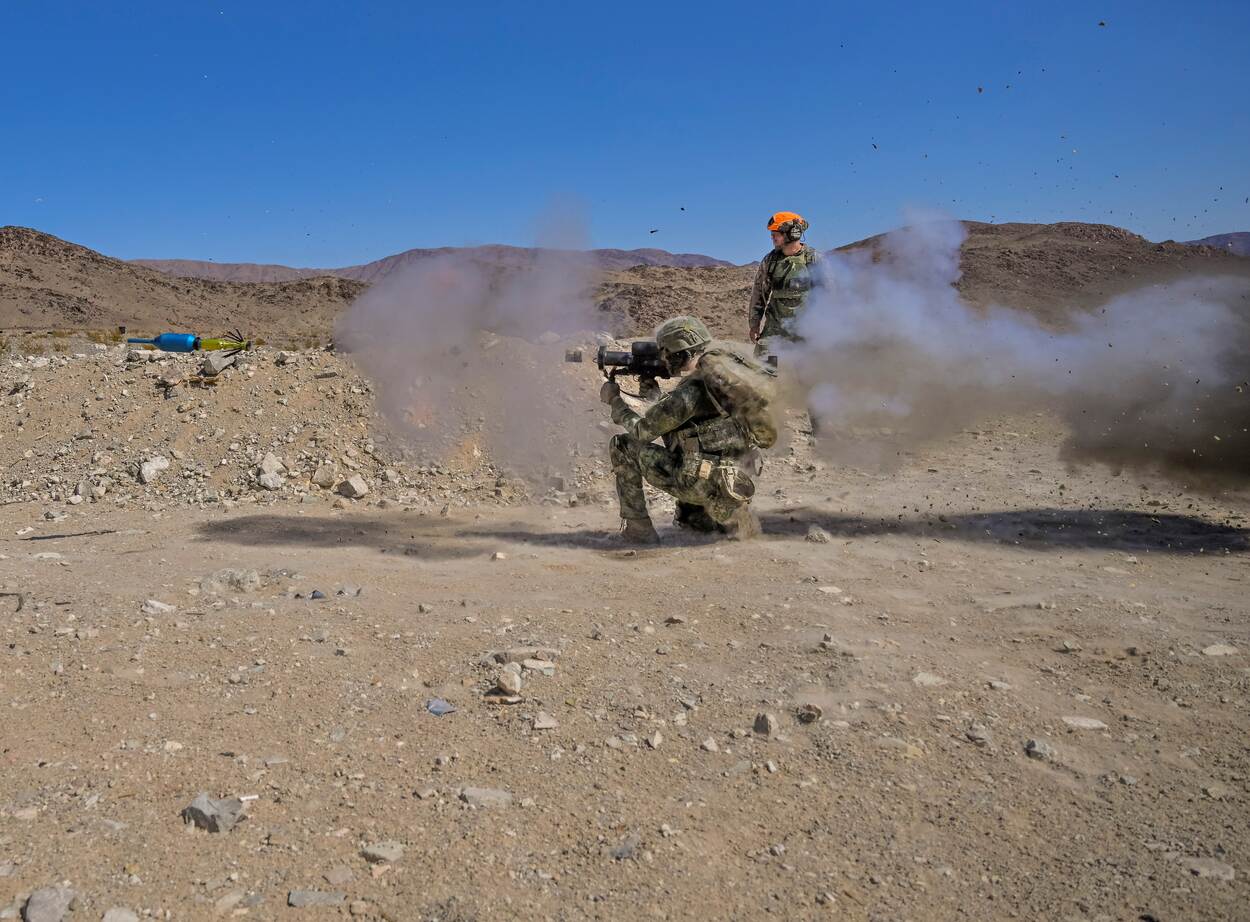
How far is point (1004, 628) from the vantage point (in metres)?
4.98

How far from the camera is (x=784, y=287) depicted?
8.70 m

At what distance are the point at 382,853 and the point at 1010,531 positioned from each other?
606 cm

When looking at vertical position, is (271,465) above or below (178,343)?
below

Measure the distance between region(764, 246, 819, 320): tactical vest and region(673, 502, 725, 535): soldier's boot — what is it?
2303mm

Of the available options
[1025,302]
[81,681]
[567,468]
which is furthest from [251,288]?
[81,681]

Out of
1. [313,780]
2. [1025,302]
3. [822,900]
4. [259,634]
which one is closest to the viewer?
[822,900]

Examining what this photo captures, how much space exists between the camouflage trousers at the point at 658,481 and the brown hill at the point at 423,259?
301cm

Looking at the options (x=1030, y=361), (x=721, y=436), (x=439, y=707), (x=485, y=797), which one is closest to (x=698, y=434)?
(x=721, y=436)

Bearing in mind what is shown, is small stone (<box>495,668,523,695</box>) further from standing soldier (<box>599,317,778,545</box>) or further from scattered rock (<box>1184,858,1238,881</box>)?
standing soldier (<box>599,317,778,545</box>)

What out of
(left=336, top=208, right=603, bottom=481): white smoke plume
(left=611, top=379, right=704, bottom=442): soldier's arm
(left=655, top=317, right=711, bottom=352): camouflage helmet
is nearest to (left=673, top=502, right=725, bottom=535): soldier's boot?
(left=611, top=379, right=704, bottom=442): soldier's arm

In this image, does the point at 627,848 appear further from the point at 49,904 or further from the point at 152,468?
the point at 152,468

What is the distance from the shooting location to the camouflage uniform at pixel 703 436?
675cm

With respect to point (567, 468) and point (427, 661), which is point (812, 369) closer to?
point (567, 468)

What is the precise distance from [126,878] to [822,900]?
2.16 m
